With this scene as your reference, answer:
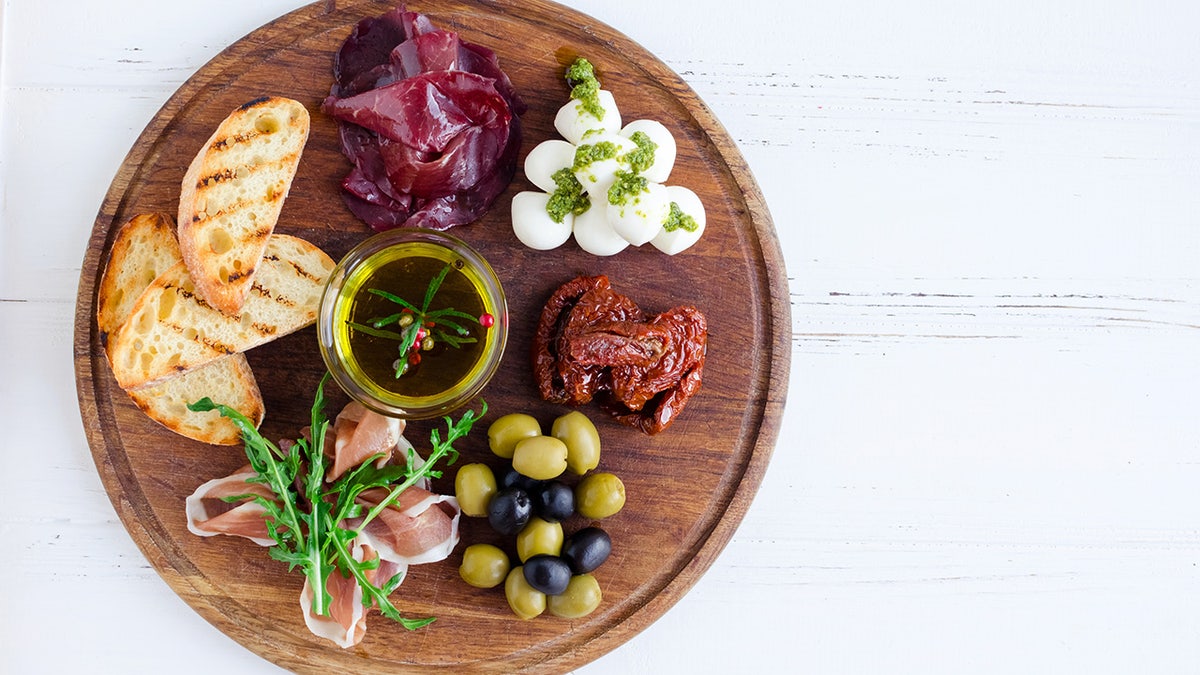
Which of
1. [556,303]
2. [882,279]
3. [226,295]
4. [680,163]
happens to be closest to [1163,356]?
[882,279]

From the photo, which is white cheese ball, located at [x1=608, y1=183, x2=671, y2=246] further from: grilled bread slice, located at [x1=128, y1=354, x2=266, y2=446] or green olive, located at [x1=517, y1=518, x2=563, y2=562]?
grilled bread slice, located at [x1=128, y1=354, x2=266, y2=446]

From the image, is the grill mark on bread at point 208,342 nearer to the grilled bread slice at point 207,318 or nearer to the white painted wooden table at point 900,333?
the grilled bread slice at point 207,318

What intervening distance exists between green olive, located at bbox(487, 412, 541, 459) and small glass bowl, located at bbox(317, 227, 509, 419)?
0.08 meters

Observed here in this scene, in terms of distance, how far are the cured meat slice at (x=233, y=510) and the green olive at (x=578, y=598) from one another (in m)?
0.57

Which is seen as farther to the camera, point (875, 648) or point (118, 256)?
point (875, 648)

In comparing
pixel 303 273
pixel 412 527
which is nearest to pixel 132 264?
pixel 303 273

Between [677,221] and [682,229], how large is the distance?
0.06 ft

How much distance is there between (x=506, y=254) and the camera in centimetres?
190

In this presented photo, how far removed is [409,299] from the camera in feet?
5.89

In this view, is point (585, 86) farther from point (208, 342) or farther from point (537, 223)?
point (208, 342)

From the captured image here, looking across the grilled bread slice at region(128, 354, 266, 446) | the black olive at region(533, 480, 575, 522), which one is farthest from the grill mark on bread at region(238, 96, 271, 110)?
the black olive at region(533, 480, 575, 522)

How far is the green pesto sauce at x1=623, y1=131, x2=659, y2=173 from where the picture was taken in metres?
1.77

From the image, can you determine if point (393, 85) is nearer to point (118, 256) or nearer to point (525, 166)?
point (525, 166)

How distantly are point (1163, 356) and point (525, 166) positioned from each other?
5.13ft
